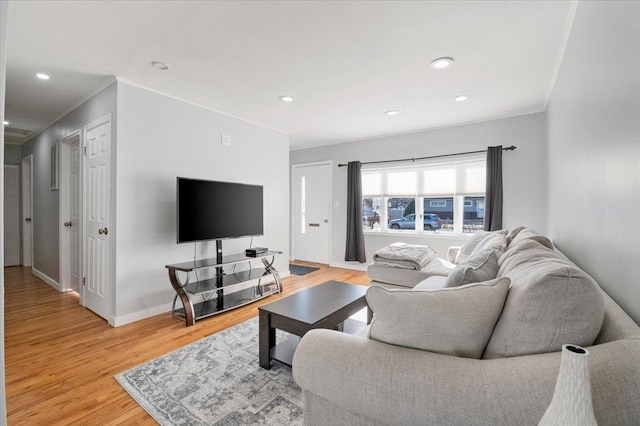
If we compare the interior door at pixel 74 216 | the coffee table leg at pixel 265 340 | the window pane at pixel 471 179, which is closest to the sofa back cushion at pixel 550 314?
the coffee table leg at pixel 265 340

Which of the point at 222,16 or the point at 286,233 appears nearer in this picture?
the point at 222,16

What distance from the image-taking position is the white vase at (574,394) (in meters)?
0.55

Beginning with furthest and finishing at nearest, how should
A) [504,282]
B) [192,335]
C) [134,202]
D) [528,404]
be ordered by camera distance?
[134,202] → [192,335] → [504,282] → [528,404]

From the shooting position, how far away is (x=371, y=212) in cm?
551

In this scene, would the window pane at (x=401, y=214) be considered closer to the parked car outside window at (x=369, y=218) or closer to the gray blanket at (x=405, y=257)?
the parked car outside window at (x=369, y=218)

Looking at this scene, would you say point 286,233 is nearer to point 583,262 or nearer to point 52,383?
point 52,383

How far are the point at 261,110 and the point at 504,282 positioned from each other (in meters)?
3.49

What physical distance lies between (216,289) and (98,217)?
148 centimetres

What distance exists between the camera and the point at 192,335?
108 inches

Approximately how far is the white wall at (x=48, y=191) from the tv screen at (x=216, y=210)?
1306 millimetres

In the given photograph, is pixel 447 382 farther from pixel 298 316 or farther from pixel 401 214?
pixel 401 214

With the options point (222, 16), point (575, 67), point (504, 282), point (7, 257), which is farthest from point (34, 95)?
point (575, 67)

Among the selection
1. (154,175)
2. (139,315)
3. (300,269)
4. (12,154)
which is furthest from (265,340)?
(12,154)

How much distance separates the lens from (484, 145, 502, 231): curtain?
4.08 m
